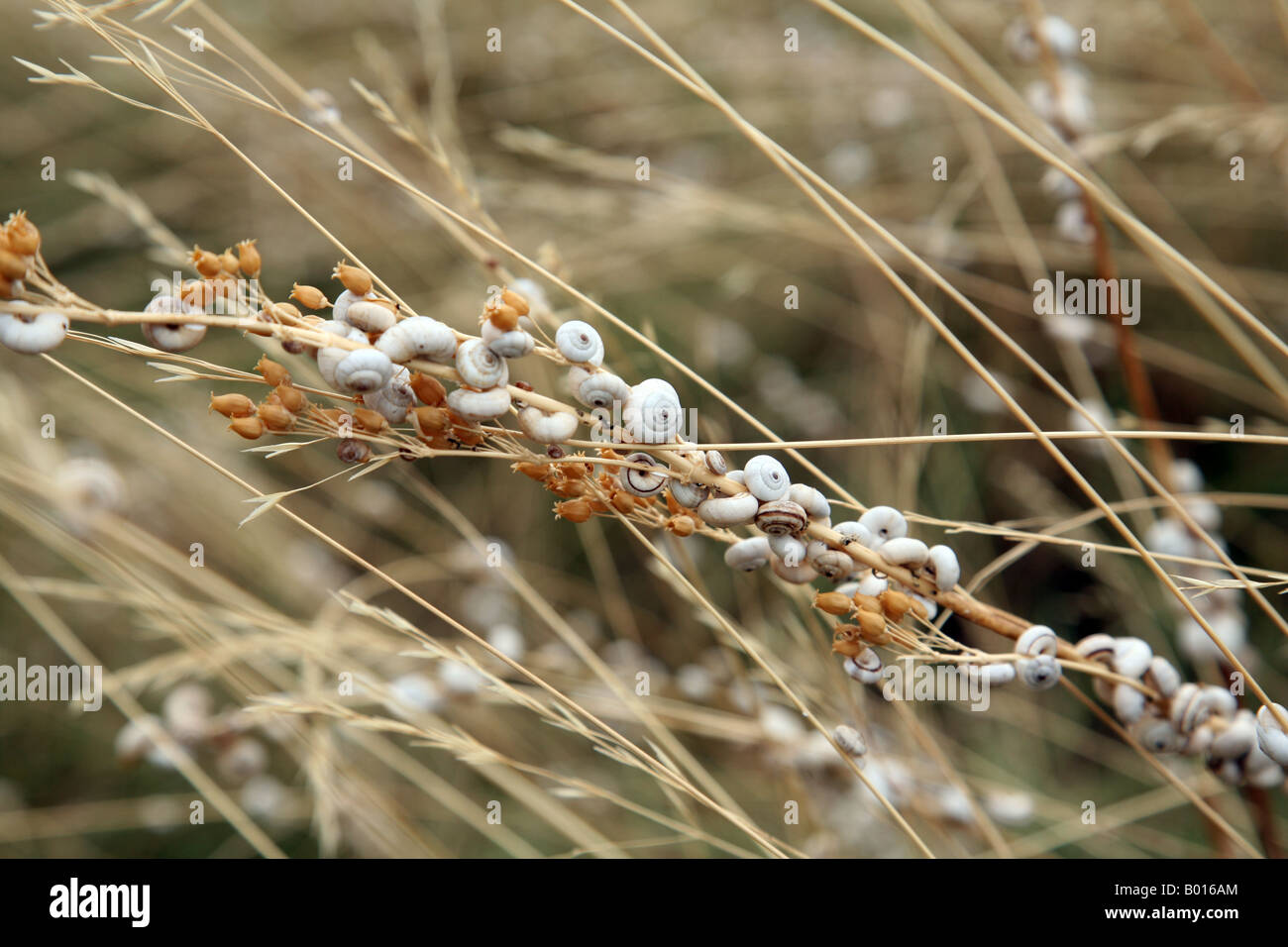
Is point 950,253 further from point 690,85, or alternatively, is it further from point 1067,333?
point 690,85

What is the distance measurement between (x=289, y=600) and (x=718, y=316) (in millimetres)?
897

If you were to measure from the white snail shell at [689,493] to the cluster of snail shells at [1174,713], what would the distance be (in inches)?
12.3

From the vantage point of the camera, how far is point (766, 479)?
1.70ft

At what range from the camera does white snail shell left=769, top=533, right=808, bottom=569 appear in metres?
0.54

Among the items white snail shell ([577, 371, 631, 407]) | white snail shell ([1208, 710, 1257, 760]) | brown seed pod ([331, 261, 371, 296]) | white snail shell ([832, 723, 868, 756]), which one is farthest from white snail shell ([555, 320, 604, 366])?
white snail shell ([1208, 710, 1257, 760])

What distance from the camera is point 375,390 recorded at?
0.49 meters

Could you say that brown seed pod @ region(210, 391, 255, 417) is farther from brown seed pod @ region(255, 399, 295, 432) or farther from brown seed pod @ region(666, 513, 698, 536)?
brown seed pod @ region(666, 513, 698, 536)

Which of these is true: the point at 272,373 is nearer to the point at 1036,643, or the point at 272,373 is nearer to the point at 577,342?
the point at 577,342

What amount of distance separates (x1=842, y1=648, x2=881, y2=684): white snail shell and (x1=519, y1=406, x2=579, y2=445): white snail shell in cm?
24

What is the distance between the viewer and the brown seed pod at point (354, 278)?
0.50 metres

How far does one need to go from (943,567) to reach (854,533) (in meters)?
0.06

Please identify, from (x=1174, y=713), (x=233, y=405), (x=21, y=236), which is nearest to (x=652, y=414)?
(x=233, y=405)
